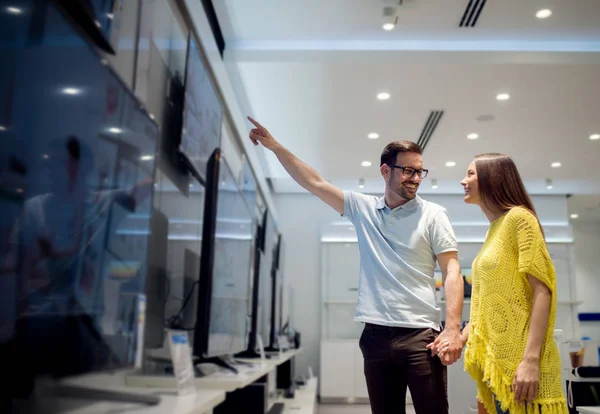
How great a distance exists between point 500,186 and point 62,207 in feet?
4.01

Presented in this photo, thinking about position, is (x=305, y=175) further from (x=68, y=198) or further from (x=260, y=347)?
(x=260, y=347)

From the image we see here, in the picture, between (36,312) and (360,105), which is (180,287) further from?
(360,105)

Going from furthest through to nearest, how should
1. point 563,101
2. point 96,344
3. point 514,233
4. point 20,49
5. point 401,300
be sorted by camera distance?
1. point 563,101
2. point 401,300
3. point 514,233
4. point 96,344
5. point 20,49

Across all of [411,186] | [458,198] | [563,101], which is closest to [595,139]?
[563,101]

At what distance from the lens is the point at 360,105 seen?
17.6 ft

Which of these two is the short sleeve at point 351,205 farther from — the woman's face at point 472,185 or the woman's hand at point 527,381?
the woman's hand at point 527,381

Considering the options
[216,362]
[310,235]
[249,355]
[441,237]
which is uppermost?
[310,235]

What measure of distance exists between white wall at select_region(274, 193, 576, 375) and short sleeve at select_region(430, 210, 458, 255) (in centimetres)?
687

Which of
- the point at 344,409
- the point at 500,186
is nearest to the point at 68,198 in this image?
the point at 500,186

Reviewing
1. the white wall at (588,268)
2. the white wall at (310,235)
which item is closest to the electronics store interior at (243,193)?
the white wall at (310,235)

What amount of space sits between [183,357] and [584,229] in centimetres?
1148

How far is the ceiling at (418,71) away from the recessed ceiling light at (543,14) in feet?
0.16

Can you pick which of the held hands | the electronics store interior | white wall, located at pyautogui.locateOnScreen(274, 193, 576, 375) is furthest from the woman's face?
white wall, located at pyautogui.locateOnScreen(274, 193, 576, 375)

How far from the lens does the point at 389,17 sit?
3.91 meters
